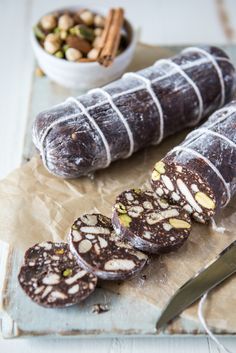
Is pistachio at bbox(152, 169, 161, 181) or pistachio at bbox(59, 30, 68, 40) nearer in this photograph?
pistachio at bbox(152, 169, 161, 181)

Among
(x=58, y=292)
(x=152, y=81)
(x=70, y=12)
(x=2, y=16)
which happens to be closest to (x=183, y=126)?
(x=152, y=81)

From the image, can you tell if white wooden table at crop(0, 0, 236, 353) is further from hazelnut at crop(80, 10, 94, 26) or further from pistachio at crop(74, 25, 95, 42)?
pistachio at crop(74, 25, 95, 42)

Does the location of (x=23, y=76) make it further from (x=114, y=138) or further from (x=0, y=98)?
(x=114, y=138)

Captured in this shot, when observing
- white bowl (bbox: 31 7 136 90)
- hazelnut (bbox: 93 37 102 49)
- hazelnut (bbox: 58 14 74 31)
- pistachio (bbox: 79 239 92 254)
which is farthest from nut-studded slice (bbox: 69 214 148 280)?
hazelnut (bbox: 58 14 74 31)

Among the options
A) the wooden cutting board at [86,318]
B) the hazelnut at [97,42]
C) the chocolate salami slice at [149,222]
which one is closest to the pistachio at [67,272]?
the wooden cutting board at [86,318]

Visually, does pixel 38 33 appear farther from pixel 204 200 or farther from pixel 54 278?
pixel 54 278

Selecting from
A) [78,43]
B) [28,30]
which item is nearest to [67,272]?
[78,43]

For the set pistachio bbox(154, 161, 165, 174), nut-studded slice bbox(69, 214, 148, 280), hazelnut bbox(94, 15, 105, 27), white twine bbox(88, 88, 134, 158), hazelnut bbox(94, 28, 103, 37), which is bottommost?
nut-studded slice bbox(69, 214, 148, 280)
